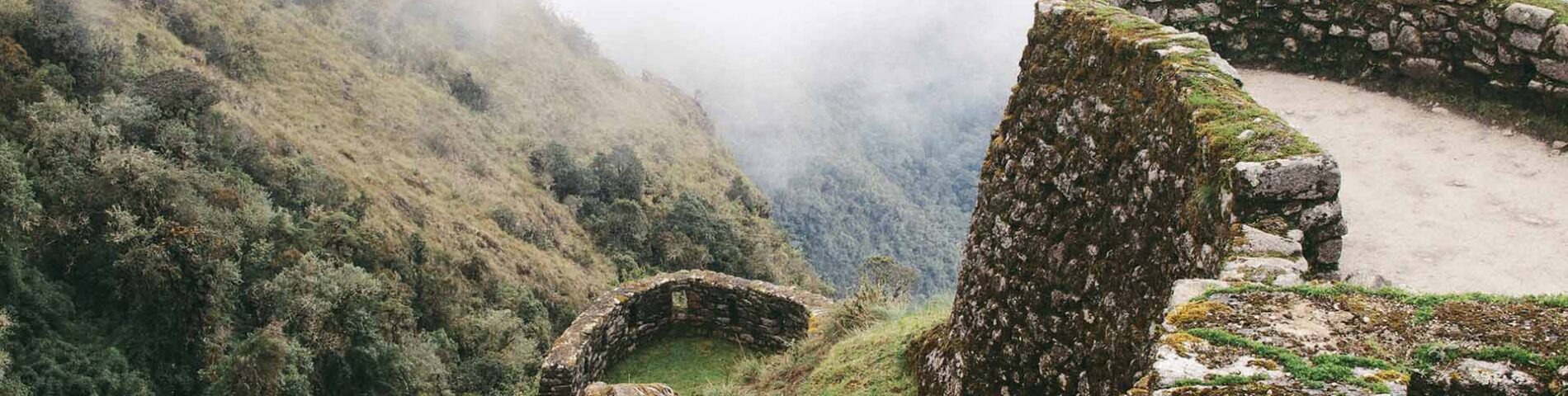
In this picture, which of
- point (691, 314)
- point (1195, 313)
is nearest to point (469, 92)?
point (691, 314)

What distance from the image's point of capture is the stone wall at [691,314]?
13.5 m

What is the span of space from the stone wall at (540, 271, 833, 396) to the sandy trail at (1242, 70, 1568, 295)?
24.5 ft

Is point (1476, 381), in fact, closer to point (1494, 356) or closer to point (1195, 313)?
point (1494, 356)

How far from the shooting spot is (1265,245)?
3885mm

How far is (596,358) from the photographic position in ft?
43.9

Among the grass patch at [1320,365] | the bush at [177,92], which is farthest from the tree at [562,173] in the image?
the grass patch at [1320,365]

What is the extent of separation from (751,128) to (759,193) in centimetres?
3746

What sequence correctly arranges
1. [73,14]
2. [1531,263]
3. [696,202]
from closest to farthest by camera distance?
[1531,263] < [73,14] < [696,202]

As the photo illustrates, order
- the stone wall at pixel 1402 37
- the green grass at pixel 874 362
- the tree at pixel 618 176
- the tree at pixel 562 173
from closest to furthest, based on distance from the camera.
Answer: the stone wall at pixel 1402 37, the green grass at pixel 874 362, the tree at pixel 562 173, the tree at pixel 618 176

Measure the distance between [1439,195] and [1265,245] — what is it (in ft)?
8.32

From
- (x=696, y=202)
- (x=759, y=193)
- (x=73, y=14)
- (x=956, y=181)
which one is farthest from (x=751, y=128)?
(x=73, y=14)

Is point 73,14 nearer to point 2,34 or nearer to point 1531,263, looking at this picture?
point 2,34

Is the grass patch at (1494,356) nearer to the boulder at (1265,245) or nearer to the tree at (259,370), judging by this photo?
the boulder at (1265,245)

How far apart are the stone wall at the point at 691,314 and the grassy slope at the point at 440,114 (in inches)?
531
